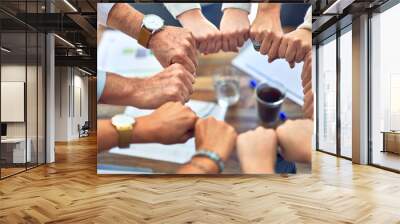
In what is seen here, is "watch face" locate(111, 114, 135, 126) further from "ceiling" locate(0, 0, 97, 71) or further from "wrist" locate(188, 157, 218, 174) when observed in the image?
"ceiling" locate(0, 0, 97, 71)

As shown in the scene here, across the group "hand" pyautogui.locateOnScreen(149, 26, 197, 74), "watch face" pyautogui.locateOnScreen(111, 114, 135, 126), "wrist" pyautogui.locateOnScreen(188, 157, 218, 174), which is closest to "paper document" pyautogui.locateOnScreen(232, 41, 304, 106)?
"hand" pyautogui.locateOnScreen(149, 26, 197, 74)

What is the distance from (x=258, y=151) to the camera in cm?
631

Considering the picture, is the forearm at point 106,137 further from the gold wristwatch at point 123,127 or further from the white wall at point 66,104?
the white wall at point 66,104

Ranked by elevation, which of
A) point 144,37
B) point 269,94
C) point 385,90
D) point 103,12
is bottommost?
point 269,94

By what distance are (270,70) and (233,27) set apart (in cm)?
91

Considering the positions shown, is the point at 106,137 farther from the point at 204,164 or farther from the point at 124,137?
the point at 204,164

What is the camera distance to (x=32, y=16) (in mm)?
7195

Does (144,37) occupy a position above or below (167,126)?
above

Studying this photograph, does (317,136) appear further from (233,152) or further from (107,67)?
(107,67)

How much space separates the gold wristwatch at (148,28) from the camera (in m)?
6.31

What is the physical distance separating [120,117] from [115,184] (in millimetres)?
1057

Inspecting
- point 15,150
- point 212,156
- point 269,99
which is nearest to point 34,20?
point 15,150

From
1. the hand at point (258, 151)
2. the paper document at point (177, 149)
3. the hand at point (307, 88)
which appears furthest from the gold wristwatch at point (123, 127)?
the hand at point (307, 88)

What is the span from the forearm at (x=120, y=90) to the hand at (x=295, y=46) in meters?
2.36
